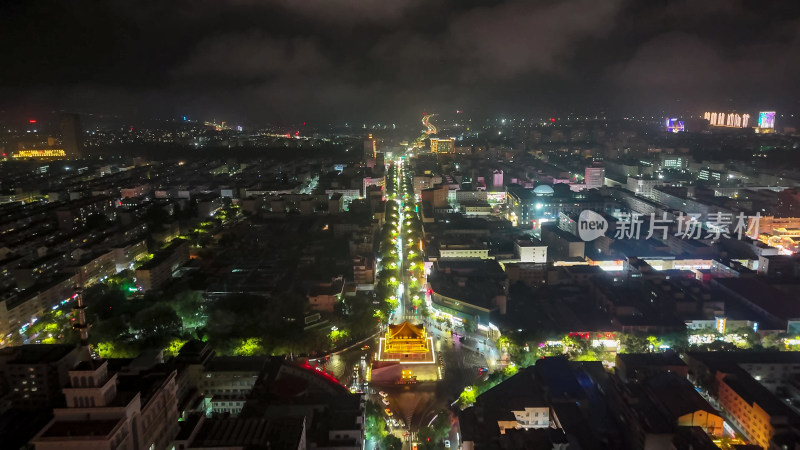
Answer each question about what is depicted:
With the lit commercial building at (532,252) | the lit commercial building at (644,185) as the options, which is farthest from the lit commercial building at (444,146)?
the lit commercial building at (532,252)

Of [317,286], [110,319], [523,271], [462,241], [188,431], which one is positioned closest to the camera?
[188,431]

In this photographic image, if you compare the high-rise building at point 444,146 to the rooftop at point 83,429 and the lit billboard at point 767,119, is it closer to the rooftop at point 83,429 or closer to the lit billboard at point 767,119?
the lit billboard at point 767,119

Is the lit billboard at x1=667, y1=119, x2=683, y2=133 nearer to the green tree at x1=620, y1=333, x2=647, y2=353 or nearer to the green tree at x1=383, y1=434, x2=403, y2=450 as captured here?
the green tree at x1=620, y1=333, x2=647, y2=353

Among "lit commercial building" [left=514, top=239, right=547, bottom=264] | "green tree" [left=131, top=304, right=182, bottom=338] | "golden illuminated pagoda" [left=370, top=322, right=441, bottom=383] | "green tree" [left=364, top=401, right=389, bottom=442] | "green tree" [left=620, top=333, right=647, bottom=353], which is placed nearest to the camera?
"green tree" [left=364, top=401, right=389, bottom=442]

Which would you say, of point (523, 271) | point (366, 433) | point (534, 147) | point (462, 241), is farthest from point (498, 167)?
point (366, 433)

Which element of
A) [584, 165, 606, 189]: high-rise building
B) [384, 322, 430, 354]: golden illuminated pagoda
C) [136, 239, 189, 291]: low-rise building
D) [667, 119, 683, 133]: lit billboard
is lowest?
[384, 322, 430, 354]: golden illuminated pagoda

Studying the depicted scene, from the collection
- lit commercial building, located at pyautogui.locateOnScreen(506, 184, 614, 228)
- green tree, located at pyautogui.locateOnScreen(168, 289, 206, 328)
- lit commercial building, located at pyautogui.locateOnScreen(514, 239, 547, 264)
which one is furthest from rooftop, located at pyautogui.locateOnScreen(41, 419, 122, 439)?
lit commercial building, located at pyautogui.locateOnScreen(506, 184, 614, 228)

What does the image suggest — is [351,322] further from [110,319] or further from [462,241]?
[462,241]
